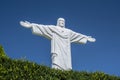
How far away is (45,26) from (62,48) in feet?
3.75

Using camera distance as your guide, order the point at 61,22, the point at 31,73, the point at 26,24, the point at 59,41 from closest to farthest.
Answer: the point at 31,73 → the point at 26,24 → the point at 59,41 → the point at 61,22

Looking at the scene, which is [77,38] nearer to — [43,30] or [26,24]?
[43,30]

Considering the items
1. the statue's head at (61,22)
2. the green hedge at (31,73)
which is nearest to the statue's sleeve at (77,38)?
the statue's head at (61,22)

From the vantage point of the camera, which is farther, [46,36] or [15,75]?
[46,36]

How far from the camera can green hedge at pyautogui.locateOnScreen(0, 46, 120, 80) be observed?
10.5 meters

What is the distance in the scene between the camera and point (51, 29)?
15766 millimetres

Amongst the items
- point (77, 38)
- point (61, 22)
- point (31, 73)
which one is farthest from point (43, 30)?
point (31, 73)

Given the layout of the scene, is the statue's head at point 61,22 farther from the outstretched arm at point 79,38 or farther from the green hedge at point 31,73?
the green hedge at point 31,73

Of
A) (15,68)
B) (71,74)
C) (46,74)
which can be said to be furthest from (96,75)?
(15,68)

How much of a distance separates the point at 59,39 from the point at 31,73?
5.08 metres

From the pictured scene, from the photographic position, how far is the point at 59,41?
622 inches

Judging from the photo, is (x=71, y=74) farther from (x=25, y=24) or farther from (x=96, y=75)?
(x=25, y=24)

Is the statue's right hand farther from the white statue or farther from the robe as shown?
the robe

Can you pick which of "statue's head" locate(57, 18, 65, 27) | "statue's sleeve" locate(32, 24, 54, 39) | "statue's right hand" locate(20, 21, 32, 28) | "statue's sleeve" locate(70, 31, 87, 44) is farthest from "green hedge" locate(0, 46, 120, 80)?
"statue's head" locate(57, 18, 65, 27)
